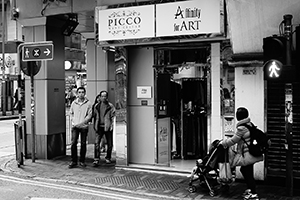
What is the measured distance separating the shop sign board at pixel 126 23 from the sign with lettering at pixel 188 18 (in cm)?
23

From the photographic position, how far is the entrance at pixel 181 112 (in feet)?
31.3

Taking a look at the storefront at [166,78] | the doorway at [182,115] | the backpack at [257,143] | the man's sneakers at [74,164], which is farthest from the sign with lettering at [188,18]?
the man's sneakers at [74,164]

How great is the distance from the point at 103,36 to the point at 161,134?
2.68m

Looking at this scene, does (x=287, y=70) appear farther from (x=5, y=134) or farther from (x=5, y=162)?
(x=5, y=134)

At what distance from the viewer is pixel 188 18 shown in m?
8.12

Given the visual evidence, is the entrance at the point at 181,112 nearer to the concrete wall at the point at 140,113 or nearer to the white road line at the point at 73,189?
the concrete wall at the point at 140,113

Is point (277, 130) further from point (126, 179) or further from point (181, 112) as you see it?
point (126, 179)

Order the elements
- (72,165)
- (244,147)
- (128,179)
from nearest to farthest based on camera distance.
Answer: (244,147)
(128,179)
(72,165)

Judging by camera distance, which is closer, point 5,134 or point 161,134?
point 161,134

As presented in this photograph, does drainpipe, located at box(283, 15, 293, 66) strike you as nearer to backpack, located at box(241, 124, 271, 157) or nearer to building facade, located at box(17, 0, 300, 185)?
building facade, located at box(17, 0, 300, 185)

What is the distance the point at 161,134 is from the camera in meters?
9.62

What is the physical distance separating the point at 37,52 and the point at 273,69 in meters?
5.76

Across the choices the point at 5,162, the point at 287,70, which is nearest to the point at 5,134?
the point at 5,162

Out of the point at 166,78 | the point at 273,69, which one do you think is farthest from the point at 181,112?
the point at 273,69
